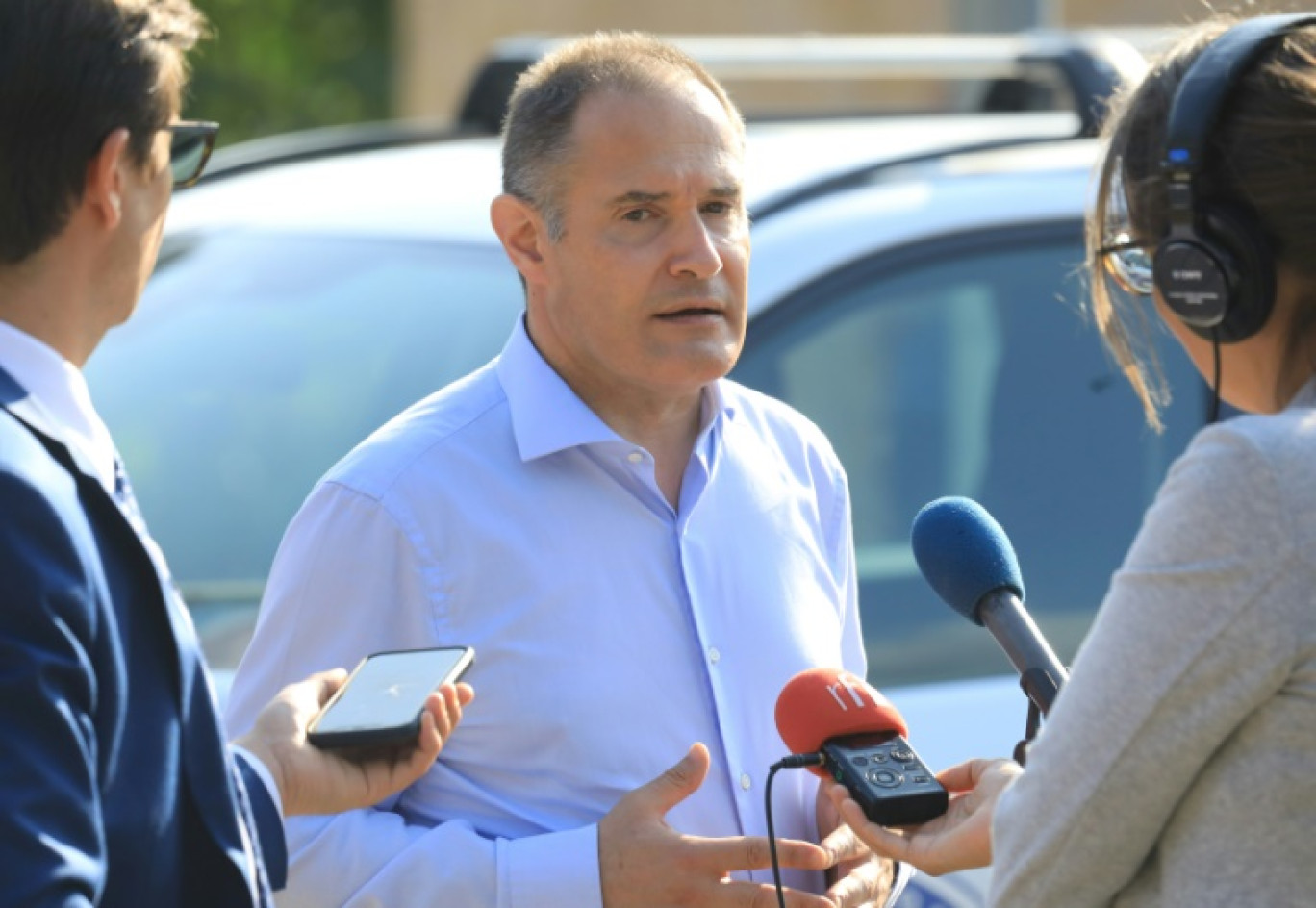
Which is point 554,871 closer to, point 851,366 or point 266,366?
point 851,366

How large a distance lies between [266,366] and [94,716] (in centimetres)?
243

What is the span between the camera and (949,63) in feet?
16.5

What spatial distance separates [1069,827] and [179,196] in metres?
3.27

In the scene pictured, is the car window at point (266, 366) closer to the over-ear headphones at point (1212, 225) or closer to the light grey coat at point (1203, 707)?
A: the over-ear headphones at point (1212, 225)

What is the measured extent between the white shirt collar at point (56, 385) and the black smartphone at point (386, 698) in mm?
372

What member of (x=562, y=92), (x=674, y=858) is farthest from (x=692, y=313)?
(x=674, y=858)

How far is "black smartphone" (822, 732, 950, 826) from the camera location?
2553mm

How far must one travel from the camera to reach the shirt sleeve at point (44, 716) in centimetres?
192

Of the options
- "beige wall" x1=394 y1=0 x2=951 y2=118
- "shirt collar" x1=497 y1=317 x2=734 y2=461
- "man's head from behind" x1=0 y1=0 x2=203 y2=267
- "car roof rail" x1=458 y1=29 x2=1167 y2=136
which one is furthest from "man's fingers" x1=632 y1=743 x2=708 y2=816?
"beige wall" x1=394 y1=0 x2=951 y2=118

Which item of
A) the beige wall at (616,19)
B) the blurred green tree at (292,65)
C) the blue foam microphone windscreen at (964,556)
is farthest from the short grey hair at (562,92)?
the blurred green tree at (292,65)

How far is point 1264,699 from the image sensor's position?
80.8 inches

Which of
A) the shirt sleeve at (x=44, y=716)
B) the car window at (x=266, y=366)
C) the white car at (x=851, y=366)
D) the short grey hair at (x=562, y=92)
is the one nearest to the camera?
the shirt sleeve at (x=44, y=716)

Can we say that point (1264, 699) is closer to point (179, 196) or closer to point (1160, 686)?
point (1160, 686)

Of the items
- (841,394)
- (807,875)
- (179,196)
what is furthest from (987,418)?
(179,196)
